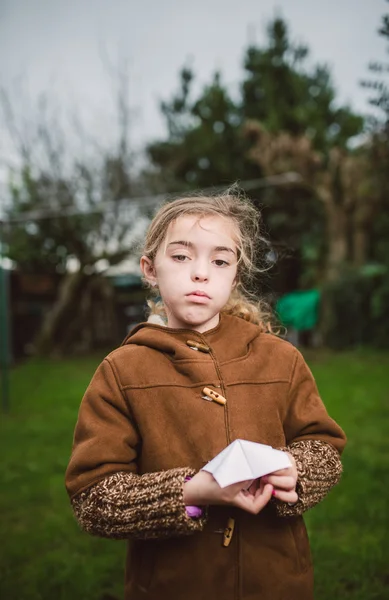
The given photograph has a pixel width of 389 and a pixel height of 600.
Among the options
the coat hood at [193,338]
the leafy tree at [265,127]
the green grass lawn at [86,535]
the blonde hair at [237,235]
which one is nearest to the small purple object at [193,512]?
the coat hood at [193,338]

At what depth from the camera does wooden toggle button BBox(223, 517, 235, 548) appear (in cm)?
148

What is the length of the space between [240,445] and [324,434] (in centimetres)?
45

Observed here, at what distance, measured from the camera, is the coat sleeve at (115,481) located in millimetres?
1388

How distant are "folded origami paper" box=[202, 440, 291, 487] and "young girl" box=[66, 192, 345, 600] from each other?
0.07 meters

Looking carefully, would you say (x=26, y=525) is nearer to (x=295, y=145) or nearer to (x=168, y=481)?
(x=168, y=481)

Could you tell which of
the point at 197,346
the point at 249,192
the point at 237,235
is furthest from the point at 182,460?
the point at 249,192

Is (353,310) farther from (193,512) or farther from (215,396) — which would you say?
(193,512)

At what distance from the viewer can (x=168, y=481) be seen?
54.8 inches

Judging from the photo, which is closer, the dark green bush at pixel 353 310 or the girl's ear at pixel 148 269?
the girl's ear at pixel 148 269

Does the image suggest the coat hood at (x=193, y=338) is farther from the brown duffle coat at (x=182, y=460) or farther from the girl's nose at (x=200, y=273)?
the girl's nose at (x=200, y=273)

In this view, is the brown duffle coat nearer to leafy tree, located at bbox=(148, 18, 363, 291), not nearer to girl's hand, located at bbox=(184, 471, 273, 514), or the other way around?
girl's hand, located at bbox=(184, 471, 273, 514)

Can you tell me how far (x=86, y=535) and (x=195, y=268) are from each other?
8.85ft

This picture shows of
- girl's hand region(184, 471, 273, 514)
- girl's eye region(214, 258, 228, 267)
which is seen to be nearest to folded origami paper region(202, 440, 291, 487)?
girl's hand region(184, 471, 273, 514)

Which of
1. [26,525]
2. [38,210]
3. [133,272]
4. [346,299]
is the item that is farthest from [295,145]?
[26,525]
